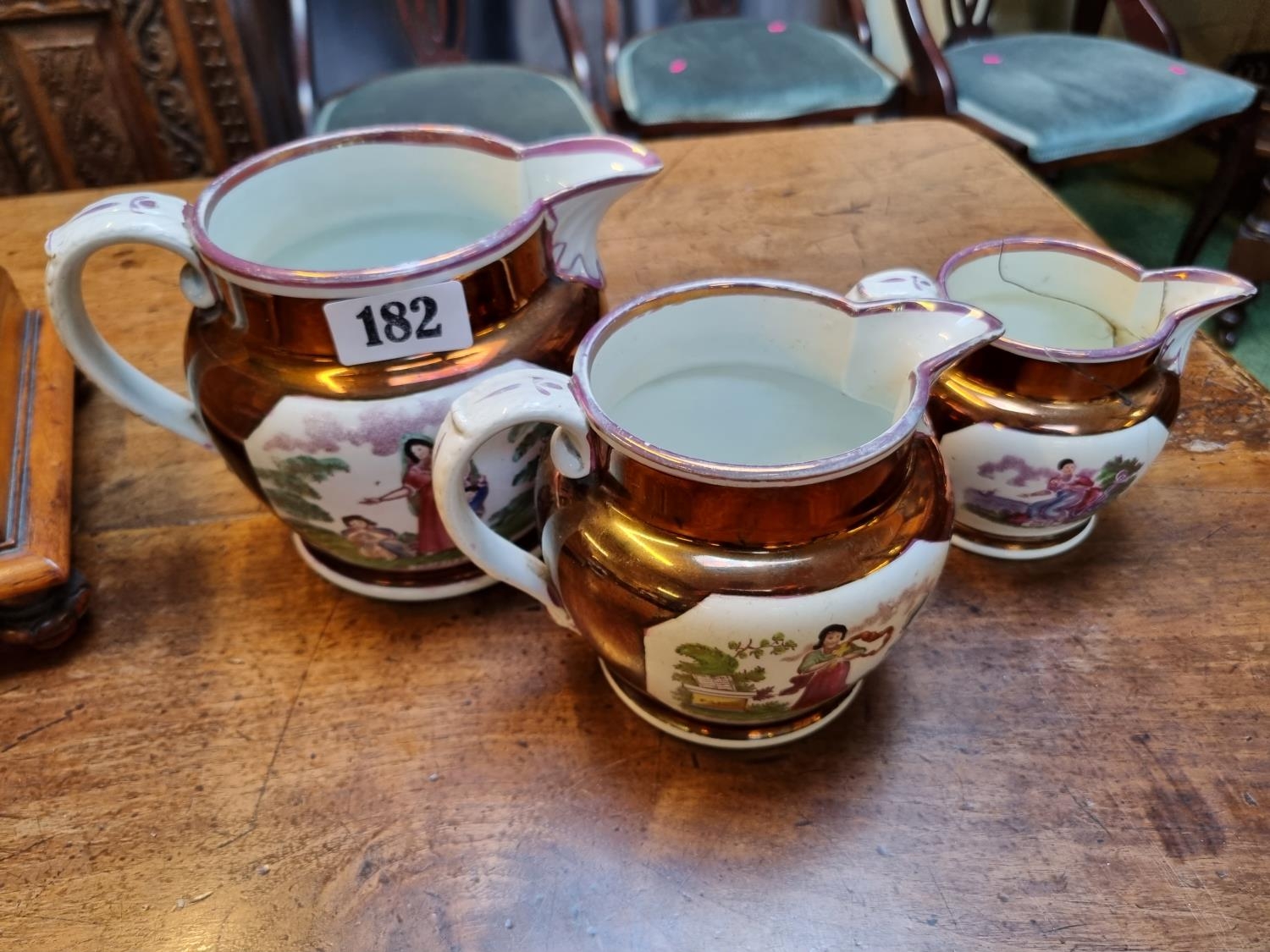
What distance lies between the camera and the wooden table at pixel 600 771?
420 millimetres

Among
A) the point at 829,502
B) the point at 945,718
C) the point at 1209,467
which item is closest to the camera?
the point at 829,502

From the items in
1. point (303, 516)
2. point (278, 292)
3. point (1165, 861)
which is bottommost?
point (1165, 861)

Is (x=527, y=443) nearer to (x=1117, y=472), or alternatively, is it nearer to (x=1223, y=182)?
(x=1117, y=472)

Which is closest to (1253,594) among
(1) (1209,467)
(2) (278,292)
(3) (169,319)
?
(1) (1209,467)

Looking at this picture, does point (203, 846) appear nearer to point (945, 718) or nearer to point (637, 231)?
point (945, 718)

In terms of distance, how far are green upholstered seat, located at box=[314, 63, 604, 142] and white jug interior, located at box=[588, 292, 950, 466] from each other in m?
0.90

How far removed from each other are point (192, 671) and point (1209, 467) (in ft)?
2.10

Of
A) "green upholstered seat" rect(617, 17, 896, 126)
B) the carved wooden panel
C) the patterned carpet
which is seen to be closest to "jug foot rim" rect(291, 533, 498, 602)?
"green upholstered seat" rect(617, 17, 896, 126)

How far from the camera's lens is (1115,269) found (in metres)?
0.55

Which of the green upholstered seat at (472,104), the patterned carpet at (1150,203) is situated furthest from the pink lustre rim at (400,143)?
the patterned carpet at (1150,203)

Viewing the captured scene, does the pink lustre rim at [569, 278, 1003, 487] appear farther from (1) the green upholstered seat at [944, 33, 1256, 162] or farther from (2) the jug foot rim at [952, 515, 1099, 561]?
(1) the green upholstered seat at [944, 33, 1256, 162]

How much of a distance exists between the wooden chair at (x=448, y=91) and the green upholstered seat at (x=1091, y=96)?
23.5 inches

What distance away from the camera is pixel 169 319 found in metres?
0.78

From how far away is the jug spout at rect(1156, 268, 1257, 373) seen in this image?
49 cm
